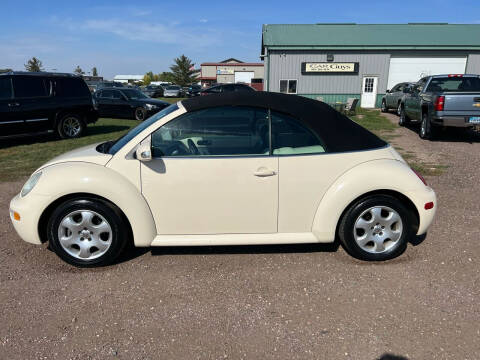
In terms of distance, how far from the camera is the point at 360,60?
22.5 meters

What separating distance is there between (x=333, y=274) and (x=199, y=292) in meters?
1.23

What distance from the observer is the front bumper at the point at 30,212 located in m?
3.35

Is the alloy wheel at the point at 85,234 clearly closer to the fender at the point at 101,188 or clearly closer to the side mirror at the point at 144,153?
the fender at the point at 101,188

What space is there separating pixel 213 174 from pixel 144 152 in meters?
0.63

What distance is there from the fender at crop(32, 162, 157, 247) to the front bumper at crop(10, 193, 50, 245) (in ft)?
0.16

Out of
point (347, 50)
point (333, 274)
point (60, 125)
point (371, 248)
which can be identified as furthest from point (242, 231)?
point (347, 50)

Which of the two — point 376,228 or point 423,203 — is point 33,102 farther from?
point 423,203

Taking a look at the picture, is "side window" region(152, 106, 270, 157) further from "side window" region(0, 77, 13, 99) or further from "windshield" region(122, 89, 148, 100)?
"windshield" region(122, 89, 148, 100)

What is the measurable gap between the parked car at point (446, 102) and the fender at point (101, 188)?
29.3 ft

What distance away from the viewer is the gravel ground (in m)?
2.49

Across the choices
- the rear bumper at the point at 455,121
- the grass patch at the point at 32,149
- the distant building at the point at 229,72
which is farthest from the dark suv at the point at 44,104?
the distant building at the point at 229,72

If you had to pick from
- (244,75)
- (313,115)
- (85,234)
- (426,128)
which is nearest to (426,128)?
(426,128)

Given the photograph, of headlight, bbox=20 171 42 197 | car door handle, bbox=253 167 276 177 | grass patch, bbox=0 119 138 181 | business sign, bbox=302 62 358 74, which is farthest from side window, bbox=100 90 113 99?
car door handle, bbox=253 167 276 177

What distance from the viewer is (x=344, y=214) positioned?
3496 millimetres
